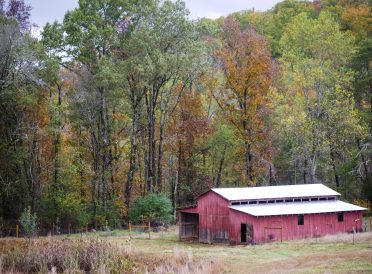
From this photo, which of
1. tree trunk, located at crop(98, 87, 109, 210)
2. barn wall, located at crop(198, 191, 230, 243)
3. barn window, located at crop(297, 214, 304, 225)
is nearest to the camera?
barn window, located at crop(297, 214, 304, 225)

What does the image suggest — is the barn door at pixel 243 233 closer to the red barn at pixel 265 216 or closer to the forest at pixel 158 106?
the red barn at pixel 265 216

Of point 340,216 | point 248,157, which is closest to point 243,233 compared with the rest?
point 340,216

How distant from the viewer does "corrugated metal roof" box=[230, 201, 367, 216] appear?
1512 inches

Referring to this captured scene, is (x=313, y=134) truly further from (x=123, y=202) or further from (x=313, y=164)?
(x=123, y=202)

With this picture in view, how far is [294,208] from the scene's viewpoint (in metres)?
40.2

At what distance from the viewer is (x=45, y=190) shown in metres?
51.9

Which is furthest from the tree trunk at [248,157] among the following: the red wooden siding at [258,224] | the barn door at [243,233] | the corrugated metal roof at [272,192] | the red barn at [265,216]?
the barn door at [243,233]

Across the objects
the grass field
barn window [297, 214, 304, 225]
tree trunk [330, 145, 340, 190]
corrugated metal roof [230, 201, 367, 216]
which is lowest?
the grass field

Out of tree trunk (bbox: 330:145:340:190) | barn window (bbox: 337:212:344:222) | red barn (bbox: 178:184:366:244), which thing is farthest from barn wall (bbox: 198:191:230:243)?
tree trunk (bbox: 330:145:340:190)

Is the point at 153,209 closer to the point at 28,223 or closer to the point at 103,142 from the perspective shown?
the point at 103,142

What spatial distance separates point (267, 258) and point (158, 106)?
32.7 m

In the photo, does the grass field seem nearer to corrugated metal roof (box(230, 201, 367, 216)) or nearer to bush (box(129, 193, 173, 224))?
corrugated metal roof (box(230, 201, 367, 216))

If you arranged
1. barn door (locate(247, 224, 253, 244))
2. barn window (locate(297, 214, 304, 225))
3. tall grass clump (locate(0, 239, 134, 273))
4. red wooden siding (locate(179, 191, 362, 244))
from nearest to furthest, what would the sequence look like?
tall grass clump (locate(0, 239, 134, 273)) < barn door (locate(247, 224, 253, 244)) < red wooden siding (locate(179, 191, 362, 244)) < barn window (locate(297, 214, 304, 225))

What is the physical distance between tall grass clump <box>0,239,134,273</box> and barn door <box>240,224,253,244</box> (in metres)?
12.2
